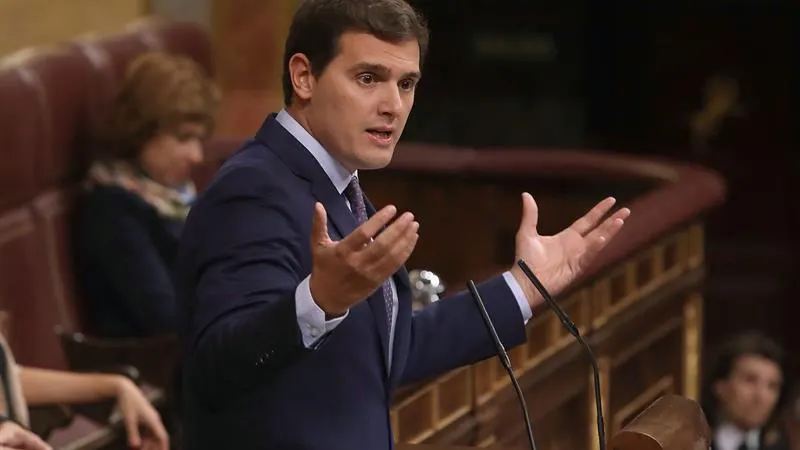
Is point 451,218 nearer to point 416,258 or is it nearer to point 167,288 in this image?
point 416,258

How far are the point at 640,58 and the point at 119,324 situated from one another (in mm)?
3321

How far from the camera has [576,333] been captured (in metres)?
1.74

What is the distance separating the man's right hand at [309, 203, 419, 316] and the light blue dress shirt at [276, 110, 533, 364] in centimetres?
2

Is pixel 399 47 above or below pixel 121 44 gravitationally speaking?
above

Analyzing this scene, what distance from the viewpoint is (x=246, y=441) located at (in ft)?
5.78

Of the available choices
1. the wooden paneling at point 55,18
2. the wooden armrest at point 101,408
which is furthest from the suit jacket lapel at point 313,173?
the wooden paneling at point 55,18

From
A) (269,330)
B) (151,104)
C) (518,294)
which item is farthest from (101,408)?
(269,330)

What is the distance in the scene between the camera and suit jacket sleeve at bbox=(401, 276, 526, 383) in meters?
2.02

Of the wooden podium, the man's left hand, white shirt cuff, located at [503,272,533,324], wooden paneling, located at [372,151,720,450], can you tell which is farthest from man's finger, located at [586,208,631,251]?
wooden paneling, located at [372,151,720,450]

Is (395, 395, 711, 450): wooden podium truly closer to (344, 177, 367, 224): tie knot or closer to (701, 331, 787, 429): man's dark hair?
(344, 177, 367, 224): tie knot

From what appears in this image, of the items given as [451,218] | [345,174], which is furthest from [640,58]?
[345,174]

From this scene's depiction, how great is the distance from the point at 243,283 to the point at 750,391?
271 cm

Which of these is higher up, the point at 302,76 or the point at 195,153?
the point at 302,76

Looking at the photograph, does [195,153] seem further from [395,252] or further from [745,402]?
[395,252]
